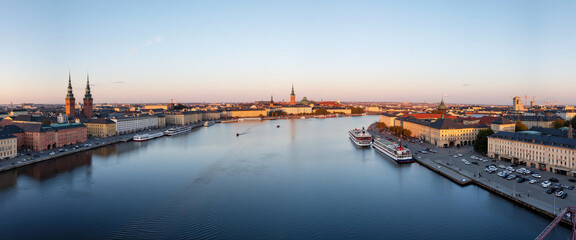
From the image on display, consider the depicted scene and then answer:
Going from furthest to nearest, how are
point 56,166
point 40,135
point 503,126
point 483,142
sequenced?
point 503,126, point 40,135, point 483,142, point 56,166

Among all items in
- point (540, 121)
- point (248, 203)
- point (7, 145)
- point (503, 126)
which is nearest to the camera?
point (248, 203)

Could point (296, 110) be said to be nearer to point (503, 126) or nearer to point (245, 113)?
point (245, 113)

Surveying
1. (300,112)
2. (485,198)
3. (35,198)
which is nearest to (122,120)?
(35,198)

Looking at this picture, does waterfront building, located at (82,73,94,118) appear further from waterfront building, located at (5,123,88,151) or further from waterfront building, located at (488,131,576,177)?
waterfront building, located at (488,131,576,177)

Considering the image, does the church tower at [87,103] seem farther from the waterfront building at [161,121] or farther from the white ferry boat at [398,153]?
the white ferry boat at [398,153]

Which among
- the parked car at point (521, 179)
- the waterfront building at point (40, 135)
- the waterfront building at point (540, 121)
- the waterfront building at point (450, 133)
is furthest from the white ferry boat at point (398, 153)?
the waterfront building at point (40, 135)

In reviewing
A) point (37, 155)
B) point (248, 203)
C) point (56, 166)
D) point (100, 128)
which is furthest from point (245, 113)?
point (248, 203)
